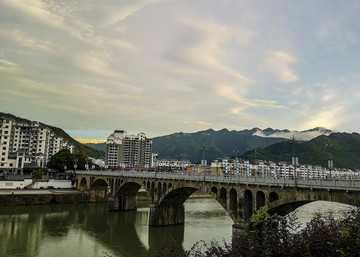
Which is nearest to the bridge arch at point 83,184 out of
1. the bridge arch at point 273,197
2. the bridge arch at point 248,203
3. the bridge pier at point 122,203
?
the bridge pier at point 122,203

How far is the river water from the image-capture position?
3794 centimetres

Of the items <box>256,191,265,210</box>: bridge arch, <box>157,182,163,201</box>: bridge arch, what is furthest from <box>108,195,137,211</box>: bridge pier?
<box>256,191,265,210</box>: bridge arch

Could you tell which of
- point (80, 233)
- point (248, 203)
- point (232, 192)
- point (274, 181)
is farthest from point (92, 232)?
point (274, 181)

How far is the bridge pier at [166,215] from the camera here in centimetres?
5319

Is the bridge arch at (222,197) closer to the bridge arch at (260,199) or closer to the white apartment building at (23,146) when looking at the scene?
the bridge arch at (260,199)

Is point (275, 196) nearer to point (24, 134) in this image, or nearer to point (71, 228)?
point (71, 228)

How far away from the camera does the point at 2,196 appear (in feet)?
234

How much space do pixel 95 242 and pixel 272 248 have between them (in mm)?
37753

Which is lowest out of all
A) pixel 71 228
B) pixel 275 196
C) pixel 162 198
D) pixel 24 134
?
pixel 71 228

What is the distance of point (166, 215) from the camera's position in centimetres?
5469

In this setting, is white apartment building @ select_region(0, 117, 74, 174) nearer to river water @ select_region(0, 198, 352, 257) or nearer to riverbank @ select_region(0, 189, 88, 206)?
riverbank @ select_region(0, 189, 88, 206)

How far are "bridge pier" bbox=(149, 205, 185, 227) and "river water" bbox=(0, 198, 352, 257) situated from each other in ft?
6.00

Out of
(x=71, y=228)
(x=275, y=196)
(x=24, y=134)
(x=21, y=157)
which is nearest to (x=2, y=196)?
(x=71, y=228)

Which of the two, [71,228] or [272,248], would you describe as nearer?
[272,248]
